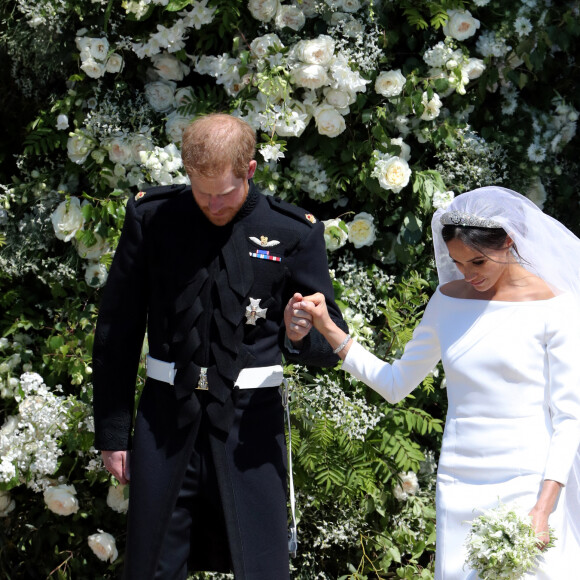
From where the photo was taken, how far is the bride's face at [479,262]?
2715 millimetres

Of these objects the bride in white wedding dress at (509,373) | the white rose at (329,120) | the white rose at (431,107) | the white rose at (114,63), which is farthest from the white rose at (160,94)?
the bride in white wedding dress at (509,373)

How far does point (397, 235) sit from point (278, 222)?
5.01 feet

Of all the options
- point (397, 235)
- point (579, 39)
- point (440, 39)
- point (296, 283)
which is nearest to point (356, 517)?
point (397, 235)

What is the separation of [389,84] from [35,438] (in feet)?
6.86

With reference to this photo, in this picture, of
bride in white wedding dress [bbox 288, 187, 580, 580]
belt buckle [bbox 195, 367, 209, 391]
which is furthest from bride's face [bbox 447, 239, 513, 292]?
belt buckle [bbox 195, 367, 209, 391]

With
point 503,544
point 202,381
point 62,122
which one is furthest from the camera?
point 62,122

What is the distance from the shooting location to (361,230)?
4242 mm

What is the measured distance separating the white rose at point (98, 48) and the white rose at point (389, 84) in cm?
117

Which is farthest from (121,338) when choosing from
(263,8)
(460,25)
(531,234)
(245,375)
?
(460,25)

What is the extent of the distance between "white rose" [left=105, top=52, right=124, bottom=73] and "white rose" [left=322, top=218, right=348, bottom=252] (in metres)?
1.12

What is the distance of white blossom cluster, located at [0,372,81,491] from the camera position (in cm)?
390

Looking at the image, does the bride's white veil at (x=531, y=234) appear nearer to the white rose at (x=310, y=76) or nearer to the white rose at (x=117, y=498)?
the white rose at (x=310, y=76)

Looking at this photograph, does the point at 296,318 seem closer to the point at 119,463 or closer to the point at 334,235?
the point at 119,463

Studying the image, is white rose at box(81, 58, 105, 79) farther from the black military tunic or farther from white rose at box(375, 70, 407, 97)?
the black military tunic
